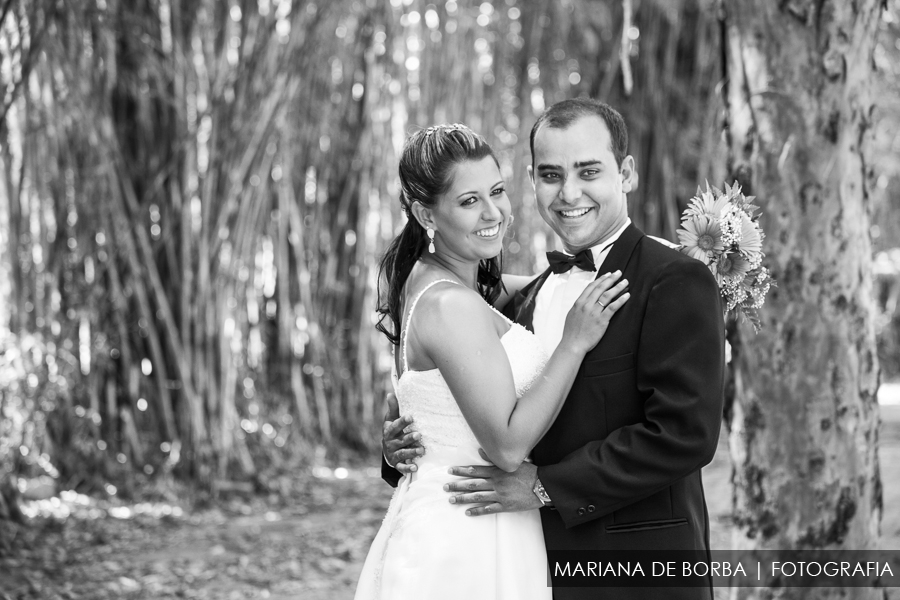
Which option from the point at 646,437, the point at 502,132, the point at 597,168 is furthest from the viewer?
the point at 502,132

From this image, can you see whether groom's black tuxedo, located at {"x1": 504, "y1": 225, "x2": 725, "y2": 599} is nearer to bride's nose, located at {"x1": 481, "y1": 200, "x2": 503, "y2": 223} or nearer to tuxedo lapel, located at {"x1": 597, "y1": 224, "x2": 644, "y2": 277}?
tuxedo lapel, located at {"x1": 597, "y1": 224, "x2": 644, "y2": 277}

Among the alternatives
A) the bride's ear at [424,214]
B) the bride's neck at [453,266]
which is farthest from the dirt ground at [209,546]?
the bride's ear at [424,214]

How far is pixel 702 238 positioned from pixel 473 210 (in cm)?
Answer: 51

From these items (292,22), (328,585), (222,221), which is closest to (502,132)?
(292,22)

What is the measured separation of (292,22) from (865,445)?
402 centimetres

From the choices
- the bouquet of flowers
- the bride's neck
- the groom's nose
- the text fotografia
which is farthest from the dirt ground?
the groom's nose

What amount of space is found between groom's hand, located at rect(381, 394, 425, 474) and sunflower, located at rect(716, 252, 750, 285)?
760 mm

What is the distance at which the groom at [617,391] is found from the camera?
1.70 m

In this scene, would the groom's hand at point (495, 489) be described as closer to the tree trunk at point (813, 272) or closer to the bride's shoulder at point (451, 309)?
the bride's shoulder at point (451, 309)

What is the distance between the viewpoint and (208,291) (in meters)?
5.12

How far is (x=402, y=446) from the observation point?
203cm

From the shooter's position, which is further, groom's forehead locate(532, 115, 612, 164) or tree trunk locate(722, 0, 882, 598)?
tree trunk locate(722, 0, 882, 598)

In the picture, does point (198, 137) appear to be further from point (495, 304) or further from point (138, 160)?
point (495, 304)

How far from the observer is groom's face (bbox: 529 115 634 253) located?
1890mm
